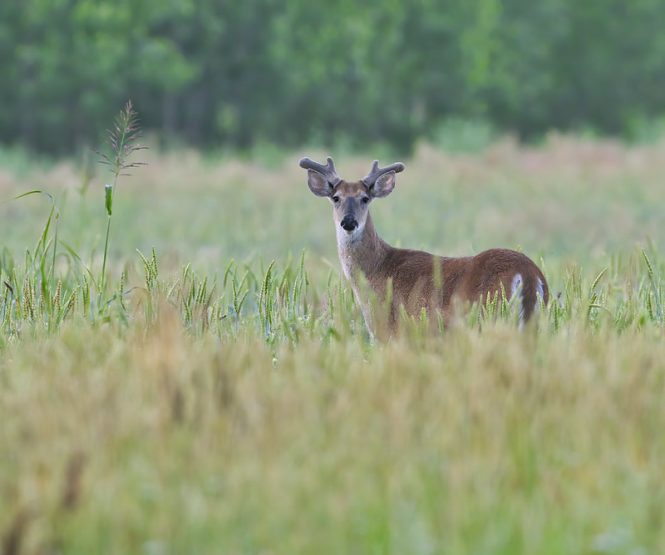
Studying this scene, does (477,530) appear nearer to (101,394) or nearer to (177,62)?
(101,394)

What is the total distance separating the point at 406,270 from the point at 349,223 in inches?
18.5

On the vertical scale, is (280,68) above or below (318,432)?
above

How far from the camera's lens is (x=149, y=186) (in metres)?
23.5

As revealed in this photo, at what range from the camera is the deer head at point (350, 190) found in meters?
7.64

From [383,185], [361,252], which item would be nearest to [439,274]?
[361,252]

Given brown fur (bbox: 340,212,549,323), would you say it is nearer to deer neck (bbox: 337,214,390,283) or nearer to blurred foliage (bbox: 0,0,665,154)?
deer neck (bbox: 337,214,390,283)

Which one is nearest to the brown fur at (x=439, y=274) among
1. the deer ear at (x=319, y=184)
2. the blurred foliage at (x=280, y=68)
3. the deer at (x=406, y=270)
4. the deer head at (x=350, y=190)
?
the deer at (x=406, y=270)

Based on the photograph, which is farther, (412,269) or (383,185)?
(383,185)

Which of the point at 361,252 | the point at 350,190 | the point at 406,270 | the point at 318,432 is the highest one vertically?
the point at 350,190

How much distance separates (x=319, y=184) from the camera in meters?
8.07

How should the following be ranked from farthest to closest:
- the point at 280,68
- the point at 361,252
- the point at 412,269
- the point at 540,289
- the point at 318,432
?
the point at 280,68 → the point at 361,252 → the point at 412,269 → the point at 540,289 → the point at 318,432

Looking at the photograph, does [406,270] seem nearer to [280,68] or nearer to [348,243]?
[348,243]

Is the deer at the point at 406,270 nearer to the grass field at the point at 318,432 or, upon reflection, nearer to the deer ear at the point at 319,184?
the deer ear at the point at 319,184

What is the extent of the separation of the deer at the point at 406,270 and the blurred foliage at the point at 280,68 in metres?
26.6
